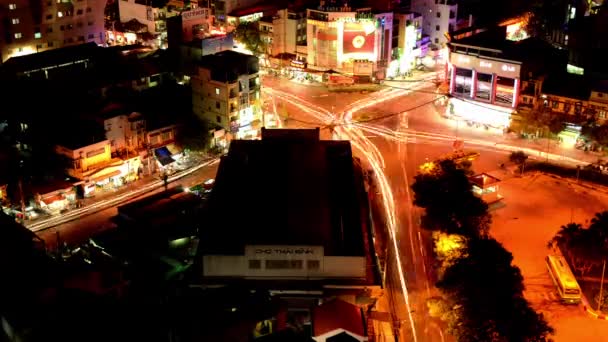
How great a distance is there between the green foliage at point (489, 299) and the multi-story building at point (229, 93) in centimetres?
1421

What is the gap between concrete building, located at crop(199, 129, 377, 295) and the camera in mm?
20891

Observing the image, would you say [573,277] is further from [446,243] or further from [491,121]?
[491,121]

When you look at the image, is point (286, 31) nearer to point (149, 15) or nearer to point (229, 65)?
point (149, 15)

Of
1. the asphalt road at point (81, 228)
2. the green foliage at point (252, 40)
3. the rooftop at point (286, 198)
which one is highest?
the green foliage at point (252, 40)

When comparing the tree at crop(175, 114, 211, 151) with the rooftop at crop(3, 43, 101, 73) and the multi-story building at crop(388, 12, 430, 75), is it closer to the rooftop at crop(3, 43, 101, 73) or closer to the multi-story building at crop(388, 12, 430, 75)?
the rooftop at crop(3, 43, 101, 73)

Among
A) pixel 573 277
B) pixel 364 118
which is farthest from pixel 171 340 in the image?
pixel 364 118

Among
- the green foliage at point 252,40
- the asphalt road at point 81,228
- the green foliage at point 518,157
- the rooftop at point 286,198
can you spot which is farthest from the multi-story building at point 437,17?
the asphalt road at point 81,228

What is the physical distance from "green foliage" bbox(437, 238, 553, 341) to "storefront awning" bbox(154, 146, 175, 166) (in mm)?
13592

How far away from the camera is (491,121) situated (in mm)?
35688

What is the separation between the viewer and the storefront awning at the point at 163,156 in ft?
99.2

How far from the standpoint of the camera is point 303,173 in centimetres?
2538

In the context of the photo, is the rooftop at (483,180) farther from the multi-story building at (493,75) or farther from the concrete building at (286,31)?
the concrete building at (286,31)

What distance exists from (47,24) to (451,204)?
2557 cm

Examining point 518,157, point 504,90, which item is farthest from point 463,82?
point 518,157
